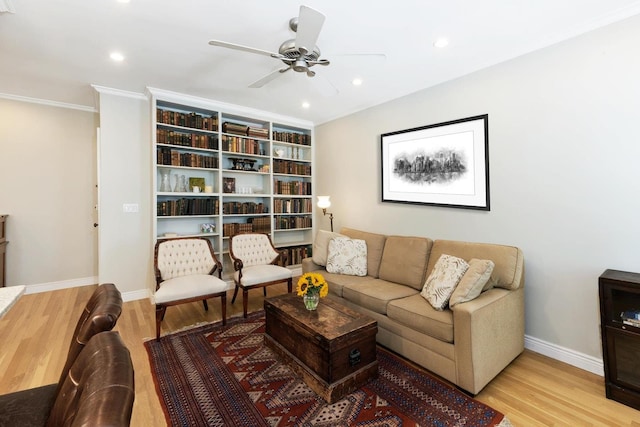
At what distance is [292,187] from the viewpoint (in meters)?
5.11

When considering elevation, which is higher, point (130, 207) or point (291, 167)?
point (291, 167)

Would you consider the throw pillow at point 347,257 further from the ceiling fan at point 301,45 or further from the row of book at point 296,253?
the ceiling fan at point 301,45

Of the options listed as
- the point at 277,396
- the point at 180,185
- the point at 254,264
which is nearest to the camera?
the point at 277,396

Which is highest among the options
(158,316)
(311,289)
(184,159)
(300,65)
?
(300,65)

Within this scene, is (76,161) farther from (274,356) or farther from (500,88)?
(500,88)

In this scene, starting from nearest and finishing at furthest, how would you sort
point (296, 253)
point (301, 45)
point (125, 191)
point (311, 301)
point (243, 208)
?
point (301, 45)
point (311, 301)
point (125, 191)
point (243, 208)
point (296, 253)

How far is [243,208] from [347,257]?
76.7 inches

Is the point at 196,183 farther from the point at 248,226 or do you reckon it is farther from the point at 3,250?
the point at 3,250

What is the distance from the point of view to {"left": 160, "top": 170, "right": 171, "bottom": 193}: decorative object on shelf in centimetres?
402

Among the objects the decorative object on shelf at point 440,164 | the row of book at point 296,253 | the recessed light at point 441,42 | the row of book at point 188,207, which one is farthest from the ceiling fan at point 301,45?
the row of book at point 296,253

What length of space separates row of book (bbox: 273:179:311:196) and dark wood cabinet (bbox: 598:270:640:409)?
3.96 metres

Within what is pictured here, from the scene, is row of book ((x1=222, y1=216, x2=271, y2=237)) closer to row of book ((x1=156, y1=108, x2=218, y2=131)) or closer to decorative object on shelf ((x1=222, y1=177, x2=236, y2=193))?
decorative object on shelf ((x1=222, y1=177, x2=236, y2=193))

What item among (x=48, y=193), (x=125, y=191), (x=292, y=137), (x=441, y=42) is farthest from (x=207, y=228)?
(x=441, y=42)

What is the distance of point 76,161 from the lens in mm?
4453
